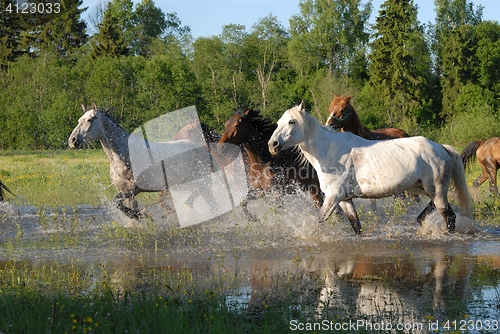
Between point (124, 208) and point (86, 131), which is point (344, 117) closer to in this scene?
point (124, 208)

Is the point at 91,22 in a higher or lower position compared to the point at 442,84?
higher

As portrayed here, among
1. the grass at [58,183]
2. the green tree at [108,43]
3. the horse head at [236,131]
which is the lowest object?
the grass at [58,183]

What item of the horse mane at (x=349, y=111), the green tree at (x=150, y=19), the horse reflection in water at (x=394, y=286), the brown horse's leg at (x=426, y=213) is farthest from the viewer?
the green tree at (x=150, y=19)

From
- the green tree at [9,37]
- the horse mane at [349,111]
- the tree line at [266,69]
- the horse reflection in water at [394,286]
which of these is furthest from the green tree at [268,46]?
the horse reflection in water at [394,286]

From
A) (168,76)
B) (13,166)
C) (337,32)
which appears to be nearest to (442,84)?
(337,32)

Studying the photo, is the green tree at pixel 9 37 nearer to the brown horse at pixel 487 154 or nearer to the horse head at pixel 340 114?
the brown horse at pixel 487 154

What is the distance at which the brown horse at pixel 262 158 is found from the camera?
991cm

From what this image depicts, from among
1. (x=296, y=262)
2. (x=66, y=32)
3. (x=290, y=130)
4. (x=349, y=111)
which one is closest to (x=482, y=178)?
(x=349, y=111)

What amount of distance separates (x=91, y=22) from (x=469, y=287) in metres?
59.7

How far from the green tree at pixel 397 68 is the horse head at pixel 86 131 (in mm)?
41051

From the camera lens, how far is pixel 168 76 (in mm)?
44875

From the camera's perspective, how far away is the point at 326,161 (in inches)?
342

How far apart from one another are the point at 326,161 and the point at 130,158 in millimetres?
3011

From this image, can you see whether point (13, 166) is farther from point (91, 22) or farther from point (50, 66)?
point (91, 22)
